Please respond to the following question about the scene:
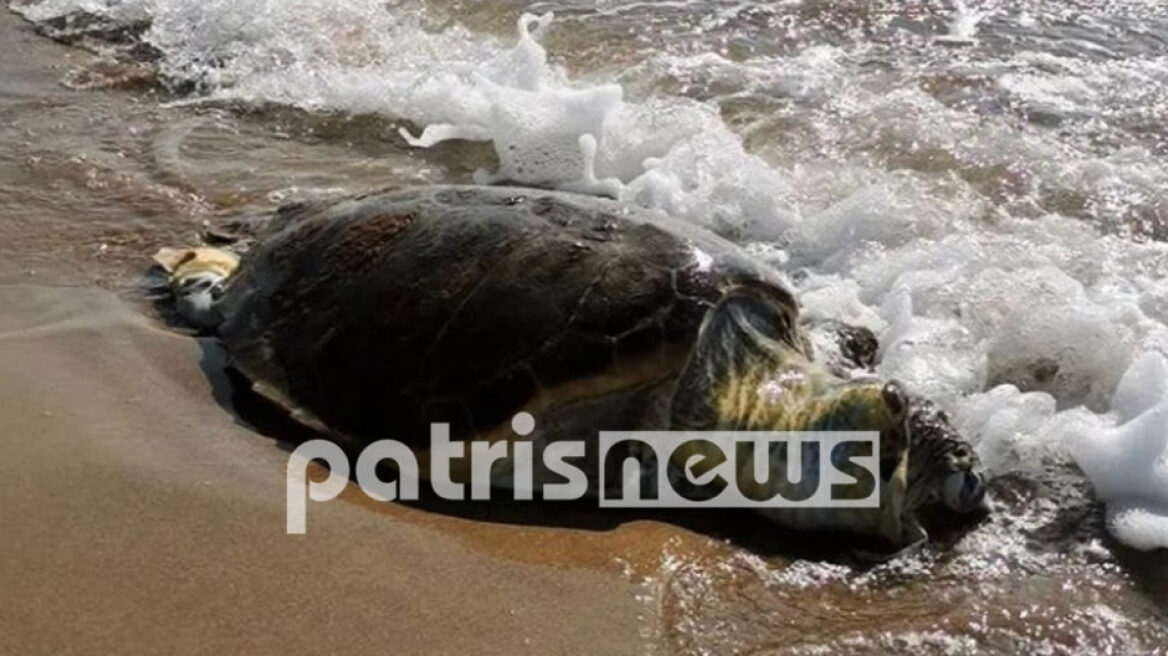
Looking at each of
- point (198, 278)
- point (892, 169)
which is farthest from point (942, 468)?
point (892, 169)

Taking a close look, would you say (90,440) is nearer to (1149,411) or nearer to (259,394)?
(259,394)

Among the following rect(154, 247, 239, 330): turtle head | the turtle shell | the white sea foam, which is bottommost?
the white sea foam

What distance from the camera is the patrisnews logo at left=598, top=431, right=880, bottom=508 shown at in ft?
10.1

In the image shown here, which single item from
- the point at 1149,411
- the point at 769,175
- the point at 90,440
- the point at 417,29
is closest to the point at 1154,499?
the point at 1149,411

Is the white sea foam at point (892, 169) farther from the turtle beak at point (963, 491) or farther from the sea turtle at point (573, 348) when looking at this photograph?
the sea turtle at point (573, 348)

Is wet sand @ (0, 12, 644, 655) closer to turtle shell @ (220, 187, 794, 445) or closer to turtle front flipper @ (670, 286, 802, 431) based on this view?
turtle shell @ (220, 187, 794, 445)

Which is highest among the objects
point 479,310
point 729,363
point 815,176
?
point 479,310

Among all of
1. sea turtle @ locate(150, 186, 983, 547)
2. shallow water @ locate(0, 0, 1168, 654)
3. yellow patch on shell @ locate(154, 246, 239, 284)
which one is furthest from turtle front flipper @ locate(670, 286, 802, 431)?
yellow patch on shell @ locate(154, 246, 239, 284)

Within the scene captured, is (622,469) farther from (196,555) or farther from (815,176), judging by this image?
(815,176)

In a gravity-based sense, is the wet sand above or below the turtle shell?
below

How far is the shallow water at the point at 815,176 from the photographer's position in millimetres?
2902

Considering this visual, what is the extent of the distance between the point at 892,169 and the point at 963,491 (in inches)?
104

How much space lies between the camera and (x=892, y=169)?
5414 mm

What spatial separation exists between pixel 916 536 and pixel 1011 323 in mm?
1194
